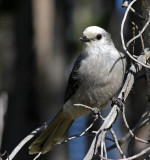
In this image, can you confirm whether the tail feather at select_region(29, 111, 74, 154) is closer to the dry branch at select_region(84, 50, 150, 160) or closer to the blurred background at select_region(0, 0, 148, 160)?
the dry branch at select_region(84, 50, 150, 160)

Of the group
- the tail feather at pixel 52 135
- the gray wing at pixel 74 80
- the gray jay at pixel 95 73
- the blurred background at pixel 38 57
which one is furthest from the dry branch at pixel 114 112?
the blurred background at pixel 38 57

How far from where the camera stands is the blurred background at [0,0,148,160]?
9547 millimetres

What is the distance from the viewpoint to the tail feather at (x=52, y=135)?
221 inches

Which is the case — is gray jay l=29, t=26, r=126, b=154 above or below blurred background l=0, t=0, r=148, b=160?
above

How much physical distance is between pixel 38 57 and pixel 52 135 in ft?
15.1

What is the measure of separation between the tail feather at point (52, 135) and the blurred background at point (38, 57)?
3.07m

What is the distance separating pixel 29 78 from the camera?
9.98m

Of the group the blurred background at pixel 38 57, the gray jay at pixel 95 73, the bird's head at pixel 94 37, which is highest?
the bird's head at pixel 94 37

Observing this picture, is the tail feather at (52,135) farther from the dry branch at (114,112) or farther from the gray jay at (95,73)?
the dry branch at (114,112)

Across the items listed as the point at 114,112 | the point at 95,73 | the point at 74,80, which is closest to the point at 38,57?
the point at 74,80

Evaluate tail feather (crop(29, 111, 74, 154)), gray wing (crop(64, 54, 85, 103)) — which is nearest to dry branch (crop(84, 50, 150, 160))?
gray wing (crop(64, 54, 85, 103))

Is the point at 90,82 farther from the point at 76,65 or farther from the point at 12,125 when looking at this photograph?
the point at 12,125

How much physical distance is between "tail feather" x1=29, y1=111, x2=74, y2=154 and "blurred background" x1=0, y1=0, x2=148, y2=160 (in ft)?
10.1

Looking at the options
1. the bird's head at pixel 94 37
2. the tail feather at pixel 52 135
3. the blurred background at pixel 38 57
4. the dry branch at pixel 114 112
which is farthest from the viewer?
the blurred background at pixel 38 57
